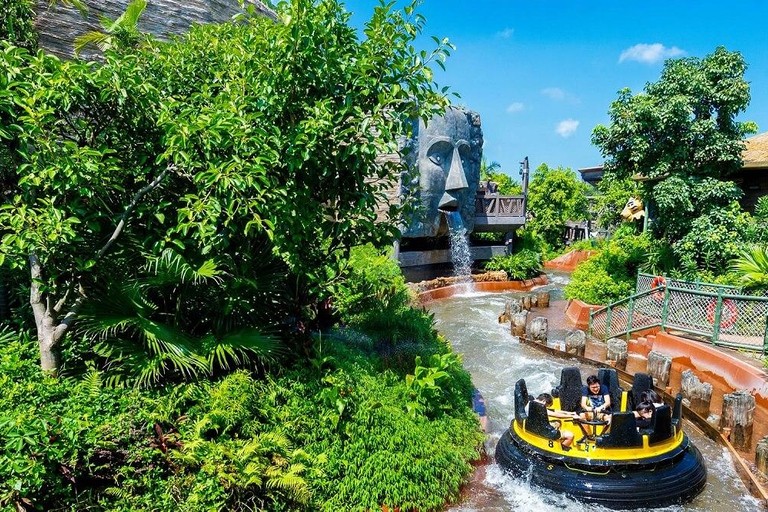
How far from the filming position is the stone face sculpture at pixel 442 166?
19.0m

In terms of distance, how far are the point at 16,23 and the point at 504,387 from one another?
9.42 meters

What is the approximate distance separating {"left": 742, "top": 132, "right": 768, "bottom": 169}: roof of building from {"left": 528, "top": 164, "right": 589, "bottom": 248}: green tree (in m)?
13.1

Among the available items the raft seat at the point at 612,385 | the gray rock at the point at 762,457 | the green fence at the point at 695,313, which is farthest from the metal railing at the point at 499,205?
the gray rock at the point at 762,457

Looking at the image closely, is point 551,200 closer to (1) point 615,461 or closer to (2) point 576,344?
(2) point 576,344

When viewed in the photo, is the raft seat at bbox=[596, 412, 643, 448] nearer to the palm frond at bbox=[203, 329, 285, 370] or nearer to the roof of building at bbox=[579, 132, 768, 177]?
the palm frond at bbox=[203, 329, 285, 370]

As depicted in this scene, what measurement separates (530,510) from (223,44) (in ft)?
20.9

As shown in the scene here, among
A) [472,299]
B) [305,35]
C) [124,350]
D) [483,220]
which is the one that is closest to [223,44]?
[305,35]

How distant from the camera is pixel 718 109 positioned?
14039 millimetres

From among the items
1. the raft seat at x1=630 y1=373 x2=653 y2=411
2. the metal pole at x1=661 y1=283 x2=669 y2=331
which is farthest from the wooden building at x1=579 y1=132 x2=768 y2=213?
the raft seat at x1=630 y1=373 x2=653 y2=411

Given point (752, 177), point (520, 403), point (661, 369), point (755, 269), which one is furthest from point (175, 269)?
point (752, 177)

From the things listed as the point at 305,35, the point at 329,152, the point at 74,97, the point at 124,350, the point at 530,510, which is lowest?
the point at 530,510

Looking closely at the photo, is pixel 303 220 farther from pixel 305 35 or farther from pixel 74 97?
pixel 74 97

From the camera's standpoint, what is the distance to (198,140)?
187 inches

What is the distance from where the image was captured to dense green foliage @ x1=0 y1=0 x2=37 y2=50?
512 centimetres
